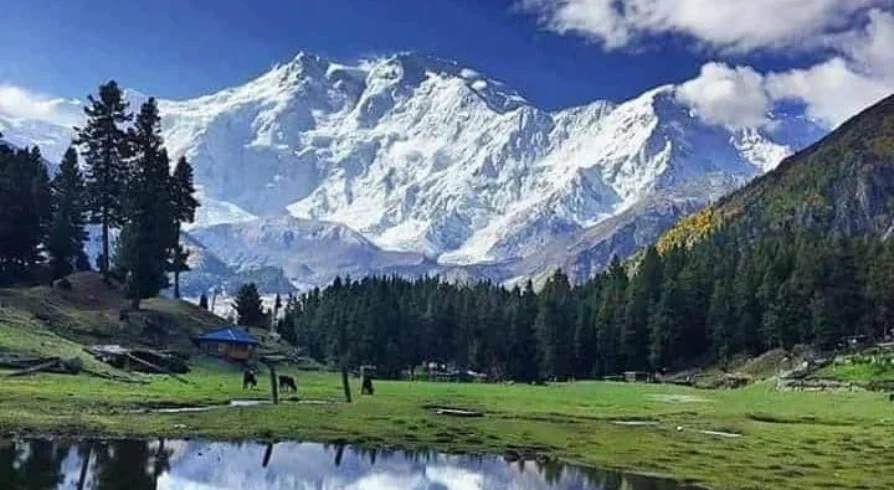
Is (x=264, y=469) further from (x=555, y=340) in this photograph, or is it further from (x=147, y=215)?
(x=555, y=340)

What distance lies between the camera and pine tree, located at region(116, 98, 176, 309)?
118 meters

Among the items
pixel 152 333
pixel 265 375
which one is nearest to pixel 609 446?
pixel 265 375

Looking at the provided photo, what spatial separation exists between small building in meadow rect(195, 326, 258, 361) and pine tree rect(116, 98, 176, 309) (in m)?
9.02

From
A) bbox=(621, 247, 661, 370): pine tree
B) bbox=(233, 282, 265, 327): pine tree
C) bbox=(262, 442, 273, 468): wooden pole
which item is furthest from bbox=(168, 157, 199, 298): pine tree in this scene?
bbox=(262, 442, 273, 468): wooden pole

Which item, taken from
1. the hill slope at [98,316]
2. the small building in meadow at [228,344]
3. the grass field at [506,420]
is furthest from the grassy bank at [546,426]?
the small building in meadow at [228,344]

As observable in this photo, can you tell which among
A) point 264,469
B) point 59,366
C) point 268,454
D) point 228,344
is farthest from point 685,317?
point 264,469

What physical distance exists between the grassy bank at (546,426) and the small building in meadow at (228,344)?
27.2 meters

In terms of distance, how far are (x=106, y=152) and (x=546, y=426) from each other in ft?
280

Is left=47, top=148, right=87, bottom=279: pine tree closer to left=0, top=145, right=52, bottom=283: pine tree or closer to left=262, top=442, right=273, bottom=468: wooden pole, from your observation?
left=0, top=145, right=52, bottom=283: pine tree

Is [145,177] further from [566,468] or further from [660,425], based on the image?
[566,468]

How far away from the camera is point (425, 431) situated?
54.3 meters

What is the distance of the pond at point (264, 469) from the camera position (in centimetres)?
3506

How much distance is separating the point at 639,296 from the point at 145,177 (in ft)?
293

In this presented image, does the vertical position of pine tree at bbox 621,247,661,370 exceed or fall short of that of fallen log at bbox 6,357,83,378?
it exceeds it
